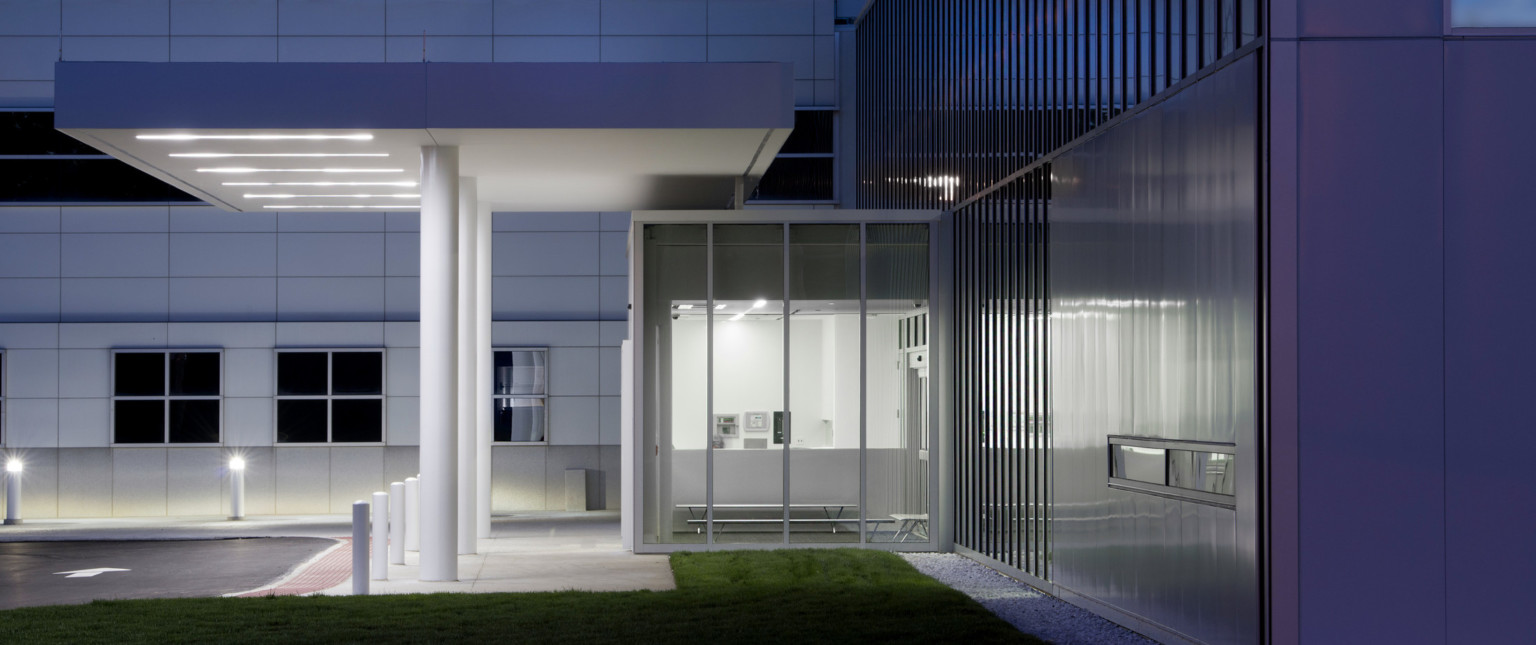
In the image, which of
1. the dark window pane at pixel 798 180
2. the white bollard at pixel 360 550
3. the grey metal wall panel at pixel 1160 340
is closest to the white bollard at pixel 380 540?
the white bollard at pixel 360 550

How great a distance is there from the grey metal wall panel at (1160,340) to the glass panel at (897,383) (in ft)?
11.7

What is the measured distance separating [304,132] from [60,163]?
1304cm

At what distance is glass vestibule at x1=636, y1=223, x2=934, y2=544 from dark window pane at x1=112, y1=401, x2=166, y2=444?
1131 cm

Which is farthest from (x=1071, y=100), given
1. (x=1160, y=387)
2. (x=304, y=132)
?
(x=304, y=132)

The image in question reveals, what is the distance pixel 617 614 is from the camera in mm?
10094

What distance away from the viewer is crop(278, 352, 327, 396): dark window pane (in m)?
22.0

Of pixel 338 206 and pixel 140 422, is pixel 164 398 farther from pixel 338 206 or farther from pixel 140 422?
pixel 338 206

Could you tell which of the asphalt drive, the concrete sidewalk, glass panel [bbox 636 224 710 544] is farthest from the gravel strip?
the asphalt drive

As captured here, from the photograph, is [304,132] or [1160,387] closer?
[1160,387]

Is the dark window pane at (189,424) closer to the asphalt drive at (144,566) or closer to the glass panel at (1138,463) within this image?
the asphalt drive at (144,566)

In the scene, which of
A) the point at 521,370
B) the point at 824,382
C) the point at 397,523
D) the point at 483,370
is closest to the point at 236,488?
the point at 521,370

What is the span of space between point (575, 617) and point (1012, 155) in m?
5.65

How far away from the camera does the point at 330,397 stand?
2197 cm

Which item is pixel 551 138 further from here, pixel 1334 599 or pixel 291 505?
pixel 291 505
